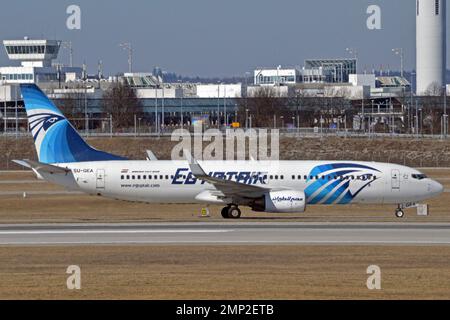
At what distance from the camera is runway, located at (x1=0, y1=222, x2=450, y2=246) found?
44219 millimetres

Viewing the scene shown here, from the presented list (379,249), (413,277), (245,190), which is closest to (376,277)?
(413,277)

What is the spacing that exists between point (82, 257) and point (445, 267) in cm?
1290

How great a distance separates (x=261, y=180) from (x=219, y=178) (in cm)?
237

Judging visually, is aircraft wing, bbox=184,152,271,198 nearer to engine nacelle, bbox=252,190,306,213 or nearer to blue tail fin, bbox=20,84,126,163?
engine nacelle, bbox=252,190,306,213

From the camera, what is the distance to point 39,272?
35.9m

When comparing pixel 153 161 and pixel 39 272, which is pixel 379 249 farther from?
pixel 153 161

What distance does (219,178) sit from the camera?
58.6 meters

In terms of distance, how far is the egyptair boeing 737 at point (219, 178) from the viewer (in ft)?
193

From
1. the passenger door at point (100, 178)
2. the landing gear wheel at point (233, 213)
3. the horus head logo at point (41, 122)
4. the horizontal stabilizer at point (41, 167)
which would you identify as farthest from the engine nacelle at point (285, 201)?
the horus head logo at point (41, 122)

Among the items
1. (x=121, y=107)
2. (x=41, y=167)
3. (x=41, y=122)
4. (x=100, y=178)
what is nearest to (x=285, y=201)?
(x=100, y=178)

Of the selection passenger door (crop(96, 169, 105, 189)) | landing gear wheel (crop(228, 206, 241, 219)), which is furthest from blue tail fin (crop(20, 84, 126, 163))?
landing gear wheel (crop(228, 206, 241, 219))

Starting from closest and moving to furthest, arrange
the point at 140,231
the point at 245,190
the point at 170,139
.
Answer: the point at 140,231, the point at 245,190, the point at 170,139

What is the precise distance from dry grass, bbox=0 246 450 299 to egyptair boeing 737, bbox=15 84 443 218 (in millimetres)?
16470
